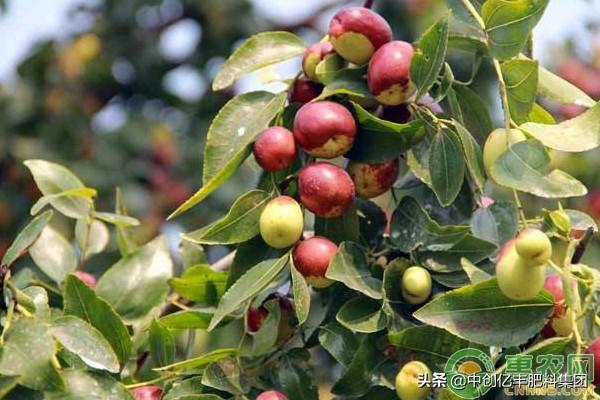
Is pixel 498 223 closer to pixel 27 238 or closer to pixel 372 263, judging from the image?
pixel 372 263

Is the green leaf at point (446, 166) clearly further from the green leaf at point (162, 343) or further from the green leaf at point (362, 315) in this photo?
the green leaf at point (162, 343)

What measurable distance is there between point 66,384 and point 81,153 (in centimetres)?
213

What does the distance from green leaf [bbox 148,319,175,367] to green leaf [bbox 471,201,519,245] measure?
→ 0.32m

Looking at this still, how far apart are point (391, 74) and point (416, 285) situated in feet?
0.67

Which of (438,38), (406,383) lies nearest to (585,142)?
(438,38)

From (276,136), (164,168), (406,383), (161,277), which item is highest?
(276,136)

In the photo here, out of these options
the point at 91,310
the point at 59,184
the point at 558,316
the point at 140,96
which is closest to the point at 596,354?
the point at 558,316

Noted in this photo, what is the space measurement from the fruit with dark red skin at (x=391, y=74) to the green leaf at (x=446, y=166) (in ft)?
0.18

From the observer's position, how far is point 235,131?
1.22 meters

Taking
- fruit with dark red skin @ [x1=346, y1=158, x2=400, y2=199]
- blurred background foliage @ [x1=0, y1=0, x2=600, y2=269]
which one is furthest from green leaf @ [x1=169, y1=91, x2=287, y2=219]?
blurred background foliage @ [x1=0, y1=0, x2=600, y2=269]

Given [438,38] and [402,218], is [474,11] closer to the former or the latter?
[438,38]

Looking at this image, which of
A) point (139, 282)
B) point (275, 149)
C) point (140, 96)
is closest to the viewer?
point (275, 149)

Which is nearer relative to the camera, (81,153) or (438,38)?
(438,38)

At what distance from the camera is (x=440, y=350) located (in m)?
1.09
